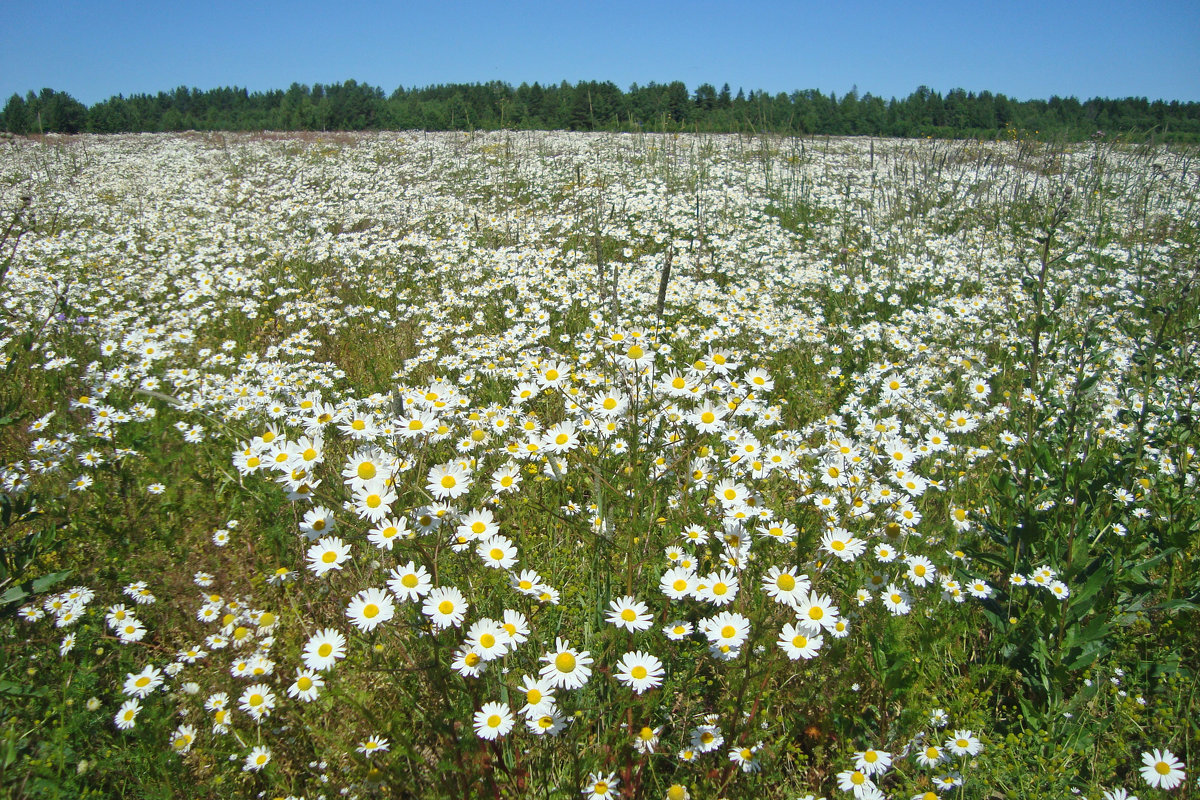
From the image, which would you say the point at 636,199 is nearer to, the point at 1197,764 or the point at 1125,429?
the point at 1125,429

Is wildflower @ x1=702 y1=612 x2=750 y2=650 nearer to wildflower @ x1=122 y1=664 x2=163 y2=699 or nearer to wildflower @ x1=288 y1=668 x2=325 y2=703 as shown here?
wildflower @ x1=288 y1=668 x2=325 y2=703

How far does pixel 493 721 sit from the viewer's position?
155cm

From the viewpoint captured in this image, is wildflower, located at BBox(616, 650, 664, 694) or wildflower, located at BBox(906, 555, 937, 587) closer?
wildflower, located at BBox(616, 650, 664, 694)

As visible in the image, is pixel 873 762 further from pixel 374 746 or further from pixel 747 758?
pixel 374 746

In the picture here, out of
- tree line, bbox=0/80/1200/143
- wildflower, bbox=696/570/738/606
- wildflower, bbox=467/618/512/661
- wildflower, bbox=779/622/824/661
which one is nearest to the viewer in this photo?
wildflower, bbox=467/618/512/661

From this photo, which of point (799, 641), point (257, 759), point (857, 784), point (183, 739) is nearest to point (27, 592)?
point (183, 739)

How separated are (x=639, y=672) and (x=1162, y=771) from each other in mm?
1483

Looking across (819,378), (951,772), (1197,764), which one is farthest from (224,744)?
(819,378)

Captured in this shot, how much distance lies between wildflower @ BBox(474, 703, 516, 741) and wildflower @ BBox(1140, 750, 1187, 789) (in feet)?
5.83

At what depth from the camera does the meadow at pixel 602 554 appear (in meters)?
1.66

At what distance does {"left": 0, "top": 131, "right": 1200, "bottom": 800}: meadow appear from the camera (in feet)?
5.46

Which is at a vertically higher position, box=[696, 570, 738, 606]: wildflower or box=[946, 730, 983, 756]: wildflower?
box=[696, 570, 738, 606]: wildflower

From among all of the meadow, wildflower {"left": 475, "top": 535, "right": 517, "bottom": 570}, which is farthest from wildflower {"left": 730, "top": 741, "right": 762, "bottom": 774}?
wildflower {"left": 475, "top": 535, "right": 517, "bottom": 570}

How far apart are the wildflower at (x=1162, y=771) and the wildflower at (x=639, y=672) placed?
1.37 m
